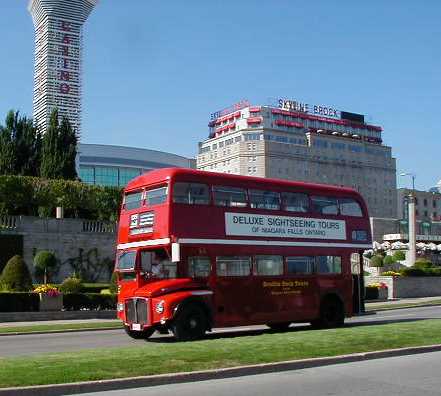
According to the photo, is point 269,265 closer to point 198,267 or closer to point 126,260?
point 198,267

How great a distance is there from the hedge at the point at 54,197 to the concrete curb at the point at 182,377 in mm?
41747

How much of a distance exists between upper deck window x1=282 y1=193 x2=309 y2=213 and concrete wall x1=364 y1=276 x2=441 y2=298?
2997 centimetres

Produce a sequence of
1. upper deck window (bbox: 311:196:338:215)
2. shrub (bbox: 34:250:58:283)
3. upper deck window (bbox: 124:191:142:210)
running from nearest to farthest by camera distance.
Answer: upper deck window (bbox: 124:191:142:210) < upper deck window (bbox: 311:196:338:215) < shrub (bbox: 34:250:58:283)

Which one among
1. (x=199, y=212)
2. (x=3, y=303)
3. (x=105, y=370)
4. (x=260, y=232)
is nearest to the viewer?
(x=105, y=370)

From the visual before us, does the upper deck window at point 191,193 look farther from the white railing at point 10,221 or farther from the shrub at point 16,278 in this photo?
the white railing at point 10,221

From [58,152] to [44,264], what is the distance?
73.3 ft

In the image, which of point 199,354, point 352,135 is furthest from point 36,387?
point 352,135

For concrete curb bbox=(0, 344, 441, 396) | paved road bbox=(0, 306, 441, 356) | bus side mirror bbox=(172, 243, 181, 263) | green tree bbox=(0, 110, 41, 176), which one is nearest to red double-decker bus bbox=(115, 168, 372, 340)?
bus side mirror bbox=(172, 243, 181, 263)

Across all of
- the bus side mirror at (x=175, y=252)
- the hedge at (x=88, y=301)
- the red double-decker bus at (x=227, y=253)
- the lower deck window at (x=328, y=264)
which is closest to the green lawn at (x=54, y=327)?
the hedge at (x=88, y=301)

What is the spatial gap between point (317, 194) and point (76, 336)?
930 cm

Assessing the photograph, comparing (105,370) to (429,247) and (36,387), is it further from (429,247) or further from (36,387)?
(429,247)

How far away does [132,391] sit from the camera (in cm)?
1023

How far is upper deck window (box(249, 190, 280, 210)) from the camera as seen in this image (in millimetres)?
20328

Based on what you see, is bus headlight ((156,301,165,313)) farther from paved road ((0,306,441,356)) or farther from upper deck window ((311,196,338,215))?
upper deck window ((311,196,338,215))
